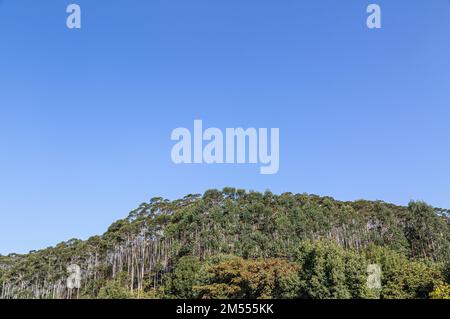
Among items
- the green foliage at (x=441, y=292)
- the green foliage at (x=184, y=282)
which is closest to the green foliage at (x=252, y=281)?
the green foliage at (x=184, y=282)

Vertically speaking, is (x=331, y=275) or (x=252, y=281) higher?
(x=331, y=275)

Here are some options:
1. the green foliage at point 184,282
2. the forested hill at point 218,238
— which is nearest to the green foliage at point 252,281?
the green foliage at point 184,282

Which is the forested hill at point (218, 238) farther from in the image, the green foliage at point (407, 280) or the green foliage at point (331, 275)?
the green foliage at point (331, 275)

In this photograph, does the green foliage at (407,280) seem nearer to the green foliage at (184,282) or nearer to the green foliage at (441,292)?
the green foliage at (441,292)

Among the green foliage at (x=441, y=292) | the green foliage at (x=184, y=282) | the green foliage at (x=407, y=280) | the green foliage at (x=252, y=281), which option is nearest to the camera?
the green foliage at (x=441, y=292)

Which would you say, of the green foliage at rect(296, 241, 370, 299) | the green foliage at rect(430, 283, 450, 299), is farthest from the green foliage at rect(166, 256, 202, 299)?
the green foliage at rect(430, 283, 450, 299)

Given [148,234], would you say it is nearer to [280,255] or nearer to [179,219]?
[179,219]

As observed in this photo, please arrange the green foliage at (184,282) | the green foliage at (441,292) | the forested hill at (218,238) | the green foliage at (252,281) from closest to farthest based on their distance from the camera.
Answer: the green foliage at (441,292)
the green foliage at (252,281)
the green foliage at (184,282)
the forested hill at (218,238)

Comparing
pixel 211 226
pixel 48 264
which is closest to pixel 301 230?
pixel 211 226

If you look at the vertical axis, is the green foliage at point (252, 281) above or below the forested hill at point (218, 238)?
below

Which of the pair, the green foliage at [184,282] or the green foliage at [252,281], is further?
the green foliage at [184,282]

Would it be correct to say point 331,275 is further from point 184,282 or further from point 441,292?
point 184,282

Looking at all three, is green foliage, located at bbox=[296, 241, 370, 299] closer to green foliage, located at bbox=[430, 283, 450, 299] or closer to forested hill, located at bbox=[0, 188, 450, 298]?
green foliage, located at bbox=[430, 283, 450, 299]

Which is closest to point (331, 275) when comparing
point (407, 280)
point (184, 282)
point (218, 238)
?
point (407, 280)
